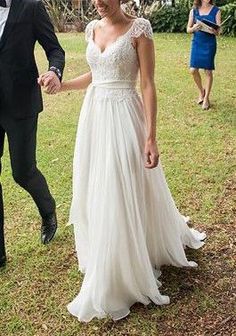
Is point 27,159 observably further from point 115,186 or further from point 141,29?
point 141,29

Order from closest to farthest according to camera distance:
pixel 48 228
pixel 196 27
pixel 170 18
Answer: pixel 48 228 → pixel 196 27 → pixel 170 18

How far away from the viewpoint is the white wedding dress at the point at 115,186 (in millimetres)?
3043

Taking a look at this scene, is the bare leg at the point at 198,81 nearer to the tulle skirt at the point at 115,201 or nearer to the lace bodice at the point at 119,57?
the tulle skirt at the point at 115,201

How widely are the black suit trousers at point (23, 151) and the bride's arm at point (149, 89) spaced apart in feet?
2.94

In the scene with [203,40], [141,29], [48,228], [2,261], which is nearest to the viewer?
[141,29]

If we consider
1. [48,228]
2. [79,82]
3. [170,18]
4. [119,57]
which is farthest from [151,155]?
[170,18]

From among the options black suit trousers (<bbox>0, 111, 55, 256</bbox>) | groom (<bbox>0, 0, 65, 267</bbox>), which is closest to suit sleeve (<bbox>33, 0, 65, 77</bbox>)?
groom (<bbox>0, 0, 65, 267</bbox>)

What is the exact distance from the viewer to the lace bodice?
2.90 m

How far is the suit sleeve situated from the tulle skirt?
1.16 ft

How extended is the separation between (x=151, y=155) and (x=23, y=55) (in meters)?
1.02

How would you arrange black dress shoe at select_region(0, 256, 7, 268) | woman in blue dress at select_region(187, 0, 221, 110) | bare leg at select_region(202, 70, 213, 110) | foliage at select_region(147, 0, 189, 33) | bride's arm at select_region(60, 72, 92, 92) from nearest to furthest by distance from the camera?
bride's arm at select_region(60, 72, 92, 92) → black dress shoe at select_region(0, 256, 7, 268) → woman in blue dress at select_region(187, 0, 221, 110) → bare leg at select_region(202, 70, 213, 110) → foliage at select_region(147, 0, 189, 33)

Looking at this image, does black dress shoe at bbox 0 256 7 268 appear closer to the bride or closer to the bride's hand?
the bride

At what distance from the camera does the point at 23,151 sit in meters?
3.58

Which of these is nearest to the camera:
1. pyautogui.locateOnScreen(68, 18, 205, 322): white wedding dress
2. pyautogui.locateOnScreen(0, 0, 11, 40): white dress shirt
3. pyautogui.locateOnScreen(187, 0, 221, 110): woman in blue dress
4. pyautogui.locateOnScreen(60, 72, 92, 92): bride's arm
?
pyautogui.locateOnScreen(68, 18, 205, 322): white wedding dress
